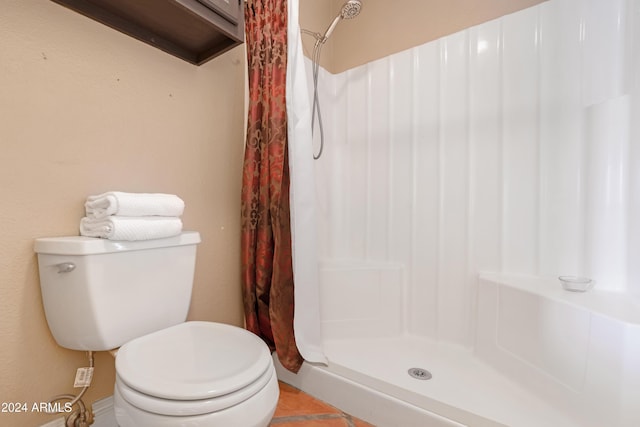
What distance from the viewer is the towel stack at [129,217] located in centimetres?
77

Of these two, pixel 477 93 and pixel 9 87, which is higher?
pixel 477 93

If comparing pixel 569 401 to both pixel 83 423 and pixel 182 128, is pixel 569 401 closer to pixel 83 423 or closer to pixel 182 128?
pixel 83 423

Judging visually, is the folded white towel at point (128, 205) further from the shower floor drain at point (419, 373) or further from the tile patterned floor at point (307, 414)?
the shower floor drain at point (419, 373)

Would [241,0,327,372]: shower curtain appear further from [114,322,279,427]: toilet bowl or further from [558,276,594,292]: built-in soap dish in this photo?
[558,276,594,292]: built-in soap dish

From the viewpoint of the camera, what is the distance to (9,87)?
747 mm

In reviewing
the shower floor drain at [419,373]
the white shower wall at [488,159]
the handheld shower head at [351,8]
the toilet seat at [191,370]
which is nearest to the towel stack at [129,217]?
the toilet seat at [191,370]

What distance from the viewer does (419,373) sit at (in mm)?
1181

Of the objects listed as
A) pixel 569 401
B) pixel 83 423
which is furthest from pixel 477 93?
pixel 83 423

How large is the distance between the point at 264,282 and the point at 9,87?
1043mm

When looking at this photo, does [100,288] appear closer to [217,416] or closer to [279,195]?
[217,416]

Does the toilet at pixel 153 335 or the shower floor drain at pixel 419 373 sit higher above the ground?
the toilet at pixel 153 335

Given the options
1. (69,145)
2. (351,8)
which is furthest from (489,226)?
(69,145)

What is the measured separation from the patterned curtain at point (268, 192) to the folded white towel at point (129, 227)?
1.37ft

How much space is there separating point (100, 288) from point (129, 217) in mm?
209
